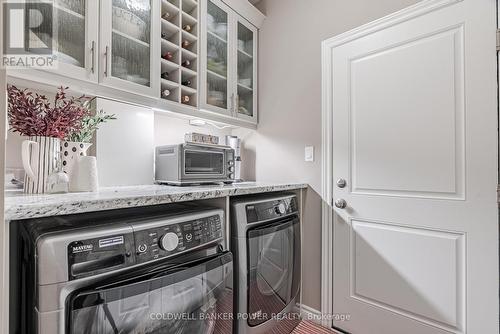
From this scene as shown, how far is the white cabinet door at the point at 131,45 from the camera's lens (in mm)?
1317

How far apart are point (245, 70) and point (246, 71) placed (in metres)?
0.01

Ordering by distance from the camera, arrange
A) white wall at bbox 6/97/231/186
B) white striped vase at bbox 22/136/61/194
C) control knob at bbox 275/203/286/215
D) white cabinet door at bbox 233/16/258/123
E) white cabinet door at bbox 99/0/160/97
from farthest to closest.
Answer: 1. white cabinet door at bbox 233/16/258/123
2. control knob at bbox 275/203/286/215
3. white wall at bbox 6/97/231/186
4. white cabinet door at bbox 99/0/160/97
5. white striped vase at bbox 22/136/61/194

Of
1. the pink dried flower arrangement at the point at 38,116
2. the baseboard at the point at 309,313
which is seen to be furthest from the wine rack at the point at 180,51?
the baseboard at the point at 309,313

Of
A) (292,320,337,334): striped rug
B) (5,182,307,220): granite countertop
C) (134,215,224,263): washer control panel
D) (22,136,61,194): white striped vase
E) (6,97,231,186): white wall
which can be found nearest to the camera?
Result: (5,182,307,220): granite countertop

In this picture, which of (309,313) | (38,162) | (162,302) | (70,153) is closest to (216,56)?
(70,153)

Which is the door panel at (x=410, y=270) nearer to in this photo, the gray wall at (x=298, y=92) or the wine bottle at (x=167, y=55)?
the gray wall at (x=298, y=92)

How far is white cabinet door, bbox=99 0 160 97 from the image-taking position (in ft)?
4.32

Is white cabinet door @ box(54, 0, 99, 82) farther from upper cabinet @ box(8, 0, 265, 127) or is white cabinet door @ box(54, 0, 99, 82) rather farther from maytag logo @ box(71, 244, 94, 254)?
maytag logo @ box(71, 244, 94, 254)

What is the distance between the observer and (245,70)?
86.5 inches

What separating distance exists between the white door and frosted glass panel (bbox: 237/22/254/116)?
2.20ft

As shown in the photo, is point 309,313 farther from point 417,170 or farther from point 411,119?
point 411,119

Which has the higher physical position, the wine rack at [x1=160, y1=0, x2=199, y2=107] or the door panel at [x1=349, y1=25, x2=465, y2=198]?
the wine rack at [x1=160, y1=0, x2=199, y2=107]

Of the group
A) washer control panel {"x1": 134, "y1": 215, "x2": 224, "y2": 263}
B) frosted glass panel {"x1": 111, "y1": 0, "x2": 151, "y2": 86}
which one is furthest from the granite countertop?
frosted glass panel {"x1": 111, "y1": 0, "x2": 151, "y2": 86}

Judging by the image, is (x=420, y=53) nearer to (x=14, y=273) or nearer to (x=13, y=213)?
(x=13, y=213)
